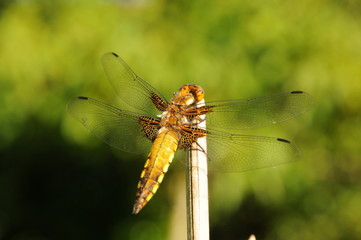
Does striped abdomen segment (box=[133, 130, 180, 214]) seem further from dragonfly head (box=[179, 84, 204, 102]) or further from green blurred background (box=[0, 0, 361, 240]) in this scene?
green blurred background (box=[0, 0, 361, 240])

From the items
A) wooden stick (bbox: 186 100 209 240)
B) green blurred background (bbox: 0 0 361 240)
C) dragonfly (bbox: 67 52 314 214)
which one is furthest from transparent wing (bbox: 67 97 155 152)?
green blurred background (bbox: 0 0 361 240)

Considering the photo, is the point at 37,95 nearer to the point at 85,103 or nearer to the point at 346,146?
the point at 85,103

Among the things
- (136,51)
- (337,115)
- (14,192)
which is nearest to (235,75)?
(136,51)

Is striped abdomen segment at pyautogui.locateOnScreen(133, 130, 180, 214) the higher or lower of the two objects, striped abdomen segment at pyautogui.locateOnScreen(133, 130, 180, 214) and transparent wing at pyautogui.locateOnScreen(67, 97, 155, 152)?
the lower

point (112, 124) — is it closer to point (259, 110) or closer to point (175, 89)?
point (259, 110)

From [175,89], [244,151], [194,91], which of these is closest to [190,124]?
[194,91]

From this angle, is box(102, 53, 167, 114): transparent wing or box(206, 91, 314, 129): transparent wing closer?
box(206, 91, 314, 129): transparent wing
